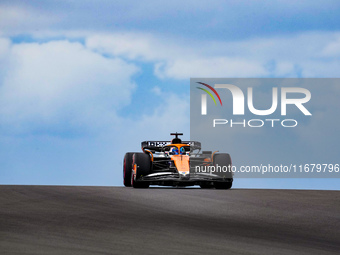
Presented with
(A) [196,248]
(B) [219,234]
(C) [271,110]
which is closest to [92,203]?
(B) [219,234]

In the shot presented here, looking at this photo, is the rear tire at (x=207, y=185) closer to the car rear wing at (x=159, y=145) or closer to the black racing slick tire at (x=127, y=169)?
the car rear wing at (x=159, y=145)

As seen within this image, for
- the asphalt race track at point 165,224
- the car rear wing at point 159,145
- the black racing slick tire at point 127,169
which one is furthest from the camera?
the car rear wing at point 159,145

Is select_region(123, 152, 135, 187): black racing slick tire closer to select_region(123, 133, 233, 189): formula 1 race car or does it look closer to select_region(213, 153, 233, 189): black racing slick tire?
select_region(123, 133, 233, 189): formula 1 race car

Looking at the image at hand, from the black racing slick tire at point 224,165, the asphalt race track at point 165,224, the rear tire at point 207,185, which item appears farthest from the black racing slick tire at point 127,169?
the asphalt race track at point 165,224

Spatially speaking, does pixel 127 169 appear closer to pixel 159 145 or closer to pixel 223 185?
pixel 159 145

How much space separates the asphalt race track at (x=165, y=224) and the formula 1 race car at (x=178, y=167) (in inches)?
148

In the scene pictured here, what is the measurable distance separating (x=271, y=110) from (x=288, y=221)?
11200 mm

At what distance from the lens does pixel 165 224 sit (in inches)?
447

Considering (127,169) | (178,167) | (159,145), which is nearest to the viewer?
(178,167)

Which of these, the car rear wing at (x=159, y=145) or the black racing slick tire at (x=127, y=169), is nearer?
the black racing slick tire at (x=127, y=169)

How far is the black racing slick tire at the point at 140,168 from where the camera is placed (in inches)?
870

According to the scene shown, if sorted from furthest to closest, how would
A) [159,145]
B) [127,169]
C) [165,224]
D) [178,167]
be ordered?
1. [159,145]
2. [127,169]
3. [178,167]
4. [165,224]

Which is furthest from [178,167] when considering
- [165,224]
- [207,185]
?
[165,224]

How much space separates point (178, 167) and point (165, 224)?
34.7 ft
